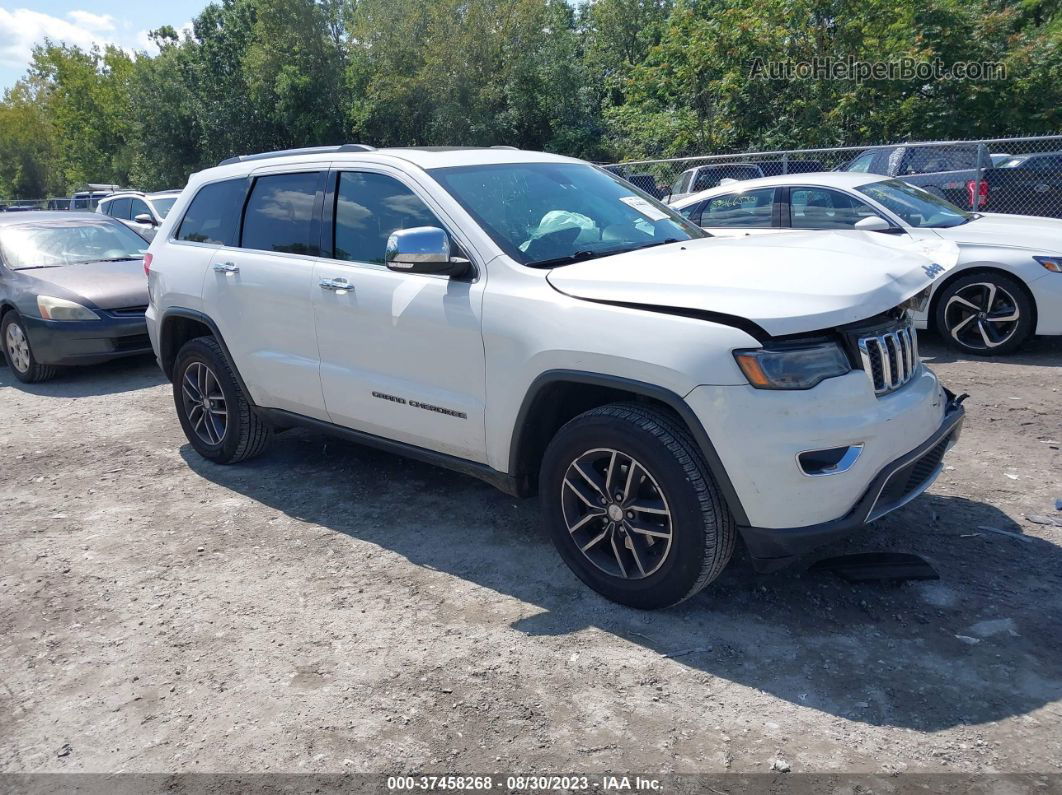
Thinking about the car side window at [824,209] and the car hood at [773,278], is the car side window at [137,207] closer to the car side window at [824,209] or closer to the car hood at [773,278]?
the car side window at [824,209]

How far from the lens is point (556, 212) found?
428 centimetres

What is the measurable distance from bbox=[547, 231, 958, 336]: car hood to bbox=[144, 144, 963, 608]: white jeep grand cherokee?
1cm

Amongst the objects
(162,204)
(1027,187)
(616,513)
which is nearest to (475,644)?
(616,513)

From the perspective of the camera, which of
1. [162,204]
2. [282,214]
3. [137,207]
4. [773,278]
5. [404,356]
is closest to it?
[773,278]

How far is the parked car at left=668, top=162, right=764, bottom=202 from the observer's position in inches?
533

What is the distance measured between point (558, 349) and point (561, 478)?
1.80 feet

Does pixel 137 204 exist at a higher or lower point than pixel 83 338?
higher

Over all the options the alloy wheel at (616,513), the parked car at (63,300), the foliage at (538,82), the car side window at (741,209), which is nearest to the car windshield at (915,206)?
the car side window at (741,209)

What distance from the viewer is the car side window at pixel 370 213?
4321mm

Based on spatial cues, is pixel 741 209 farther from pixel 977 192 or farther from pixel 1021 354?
pixel 977 192

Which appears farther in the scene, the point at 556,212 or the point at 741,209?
the point at 741,209

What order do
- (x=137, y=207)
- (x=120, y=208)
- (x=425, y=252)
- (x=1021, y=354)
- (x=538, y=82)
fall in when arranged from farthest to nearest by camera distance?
(x=538, y=82), (x=120, y=208), (x=137, y=207), (x=1021, y=354), (x=425, y=252)

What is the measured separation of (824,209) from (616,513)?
574 centimetres

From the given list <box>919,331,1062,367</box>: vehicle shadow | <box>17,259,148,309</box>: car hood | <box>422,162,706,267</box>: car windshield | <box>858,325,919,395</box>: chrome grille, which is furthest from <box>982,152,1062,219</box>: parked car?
<box>17,259,148,309</box>: car hood
